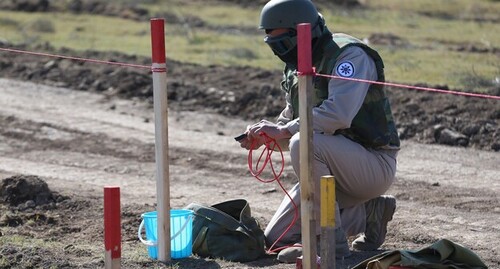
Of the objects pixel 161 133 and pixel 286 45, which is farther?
pixel 286 45

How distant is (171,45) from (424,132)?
921 cm

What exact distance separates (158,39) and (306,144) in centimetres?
131

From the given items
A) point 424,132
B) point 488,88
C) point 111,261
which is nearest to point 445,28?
point 488,88

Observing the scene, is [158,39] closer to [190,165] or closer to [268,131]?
[268,131]

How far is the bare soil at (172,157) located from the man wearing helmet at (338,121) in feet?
1.27

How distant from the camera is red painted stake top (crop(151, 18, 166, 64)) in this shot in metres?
6.63

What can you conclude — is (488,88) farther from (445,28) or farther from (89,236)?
(445,28)

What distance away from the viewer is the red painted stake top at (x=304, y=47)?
5.71 metres

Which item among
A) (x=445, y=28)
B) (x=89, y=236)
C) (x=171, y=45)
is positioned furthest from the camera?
(x=445, y=28)

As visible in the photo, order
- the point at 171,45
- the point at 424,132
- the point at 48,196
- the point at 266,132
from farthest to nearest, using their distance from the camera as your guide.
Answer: the point at 171,45 → the point at 424,132 → the point at 48,196 → the point at 266,132

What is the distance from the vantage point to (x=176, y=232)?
7.06 meters

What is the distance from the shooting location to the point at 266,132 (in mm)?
6895

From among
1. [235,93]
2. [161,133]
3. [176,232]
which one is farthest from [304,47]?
[235,93]

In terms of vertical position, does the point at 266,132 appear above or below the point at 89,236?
above
